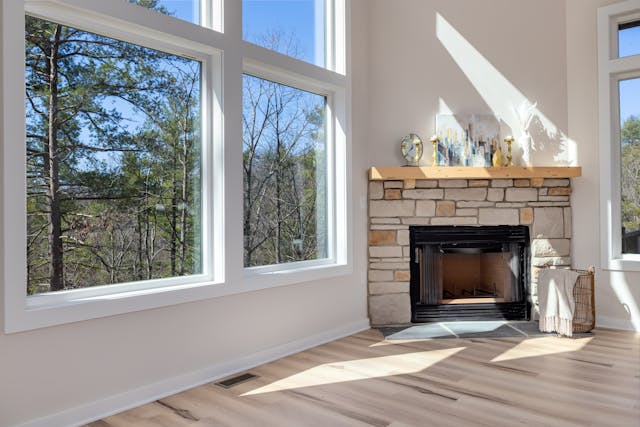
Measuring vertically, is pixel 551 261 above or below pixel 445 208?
below

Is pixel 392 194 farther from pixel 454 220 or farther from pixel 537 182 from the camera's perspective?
pixel 537 182

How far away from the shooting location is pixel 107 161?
8.84 ft

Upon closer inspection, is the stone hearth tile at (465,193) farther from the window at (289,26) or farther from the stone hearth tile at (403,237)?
the window at (289,26)

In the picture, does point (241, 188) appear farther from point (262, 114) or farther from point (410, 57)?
point (410, 57)

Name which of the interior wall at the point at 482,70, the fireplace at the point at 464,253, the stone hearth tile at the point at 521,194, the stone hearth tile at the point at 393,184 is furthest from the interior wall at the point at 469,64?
the fireplace at the point at 464,253

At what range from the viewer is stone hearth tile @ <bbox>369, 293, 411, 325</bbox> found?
4.40m

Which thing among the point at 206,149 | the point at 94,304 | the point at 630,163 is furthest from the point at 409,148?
the point at 94,304

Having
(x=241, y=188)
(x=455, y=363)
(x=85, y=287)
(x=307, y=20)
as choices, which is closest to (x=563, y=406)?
(x=455, y=363)

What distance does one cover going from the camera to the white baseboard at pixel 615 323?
4211 mm

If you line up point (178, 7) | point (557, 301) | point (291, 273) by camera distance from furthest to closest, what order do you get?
point (557, 301) < point (291, 273) < point (178, 7)

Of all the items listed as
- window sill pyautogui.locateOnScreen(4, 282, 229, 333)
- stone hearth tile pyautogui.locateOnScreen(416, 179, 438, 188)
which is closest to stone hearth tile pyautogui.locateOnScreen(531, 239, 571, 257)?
stone hearth tile pyautogui.locateOnScreen(416, 179, 438, 188)

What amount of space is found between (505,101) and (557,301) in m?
1.80

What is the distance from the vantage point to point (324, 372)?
3.16 m

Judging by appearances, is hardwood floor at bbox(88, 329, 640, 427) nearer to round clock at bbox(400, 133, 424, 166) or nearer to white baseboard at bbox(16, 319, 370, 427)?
white baseboard at bbox(16, 319, 370, 427)
